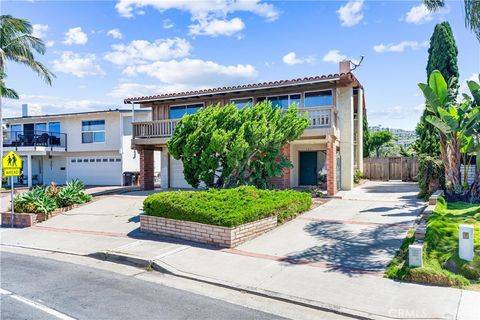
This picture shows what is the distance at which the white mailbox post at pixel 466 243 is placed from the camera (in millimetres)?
7090

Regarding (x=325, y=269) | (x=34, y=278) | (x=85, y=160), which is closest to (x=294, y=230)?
(x=325, y=269)

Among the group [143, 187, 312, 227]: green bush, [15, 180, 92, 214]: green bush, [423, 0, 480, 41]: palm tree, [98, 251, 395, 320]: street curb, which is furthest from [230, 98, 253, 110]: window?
[98, 251, 395, 320]: street curb

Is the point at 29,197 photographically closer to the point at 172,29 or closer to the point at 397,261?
the point at 172,29

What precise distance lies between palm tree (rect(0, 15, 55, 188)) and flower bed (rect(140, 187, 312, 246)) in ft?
55.5

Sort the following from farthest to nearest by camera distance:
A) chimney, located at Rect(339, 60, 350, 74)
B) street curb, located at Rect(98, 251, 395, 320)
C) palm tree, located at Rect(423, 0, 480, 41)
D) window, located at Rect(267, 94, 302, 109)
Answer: chimney, located at Rect(339, 60, 350, 74)
window, located at Rect(267, 94, 302, 109)
palm tree, located at Rect(423, 0, 480, 41)
street curb, located at Rect(98, 251, 395, 320)

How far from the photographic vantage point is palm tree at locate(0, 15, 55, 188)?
75.7 ft

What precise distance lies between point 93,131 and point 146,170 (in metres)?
8.05

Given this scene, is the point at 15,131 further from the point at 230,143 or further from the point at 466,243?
the point at 466,243

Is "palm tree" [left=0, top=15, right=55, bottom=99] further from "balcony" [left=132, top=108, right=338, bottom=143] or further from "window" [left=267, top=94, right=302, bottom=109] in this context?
"window" [left=267, top=94, right=302, bottom=109]

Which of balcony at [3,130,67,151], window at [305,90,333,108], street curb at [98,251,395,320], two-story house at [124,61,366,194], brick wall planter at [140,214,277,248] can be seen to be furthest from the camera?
balcony at [3,130,67,151]

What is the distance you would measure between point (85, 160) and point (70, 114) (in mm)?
3511

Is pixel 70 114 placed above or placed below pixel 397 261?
above

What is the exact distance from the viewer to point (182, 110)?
21.0 metres

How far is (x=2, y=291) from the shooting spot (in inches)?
274
